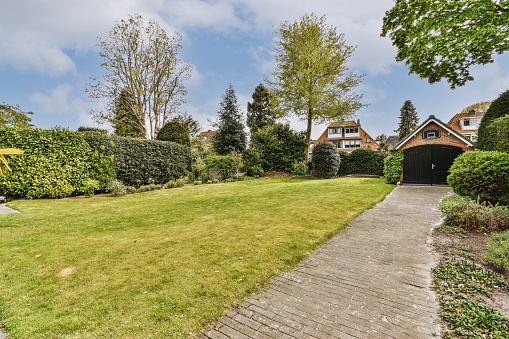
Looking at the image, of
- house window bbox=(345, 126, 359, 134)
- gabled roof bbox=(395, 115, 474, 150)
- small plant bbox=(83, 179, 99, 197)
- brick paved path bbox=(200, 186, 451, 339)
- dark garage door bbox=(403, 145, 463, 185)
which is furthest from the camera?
house window bbox=(345, 126, 359, 134)

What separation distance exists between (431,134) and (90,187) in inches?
776

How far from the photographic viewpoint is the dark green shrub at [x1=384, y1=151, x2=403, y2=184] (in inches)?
563

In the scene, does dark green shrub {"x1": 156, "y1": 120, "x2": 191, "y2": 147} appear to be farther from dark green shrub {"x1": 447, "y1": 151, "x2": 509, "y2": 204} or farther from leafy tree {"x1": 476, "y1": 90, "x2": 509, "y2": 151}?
leafy tree {"x1": 476, "y1": 90, "x2": 509, "y2": 151}

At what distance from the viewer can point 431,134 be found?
13641 millimetres

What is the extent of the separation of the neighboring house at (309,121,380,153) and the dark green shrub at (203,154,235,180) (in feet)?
90.6

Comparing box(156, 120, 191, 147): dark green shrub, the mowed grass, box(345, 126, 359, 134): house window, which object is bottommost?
the mowed grass

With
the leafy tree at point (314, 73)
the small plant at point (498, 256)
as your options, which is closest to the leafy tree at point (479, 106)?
the leafy tree at point (314, 73)

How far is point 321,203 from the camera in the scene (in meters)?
8.28

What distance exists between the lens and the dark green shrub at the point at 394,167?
563 inches

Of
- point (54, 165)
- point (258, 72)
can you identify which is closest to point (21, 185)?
point (54, 165)

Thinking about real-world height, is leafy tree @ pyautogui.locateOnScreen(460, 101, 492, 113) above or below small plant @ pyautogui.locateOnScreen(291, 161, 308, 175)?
above

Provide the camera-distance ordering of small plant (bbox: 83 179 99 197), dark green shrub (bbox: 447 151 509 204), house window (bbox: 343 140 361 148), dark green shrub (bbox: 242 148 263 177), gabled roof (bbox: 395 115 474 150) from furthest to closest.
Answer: house window (bbox: 343 140 361 148) → dark green shrub (bbox: 242 148 263 177) → gabled roof (bbox: 395 115 474 150) → small plant (bbox: 83 179 99 197) → dark green shrub (bbox: 447 151 509 204)

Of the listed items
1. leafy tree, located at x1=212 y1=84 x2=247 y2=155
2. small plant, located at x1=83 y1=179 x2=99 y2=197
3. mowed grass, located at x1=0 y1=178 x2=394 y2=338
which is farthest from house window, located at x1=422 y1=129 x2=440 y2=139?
small plant, located at x1=83 y1=179 x2=99 y2=197

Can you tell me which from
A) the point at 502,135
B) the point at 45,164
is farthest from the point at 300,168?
the point at 45,164
